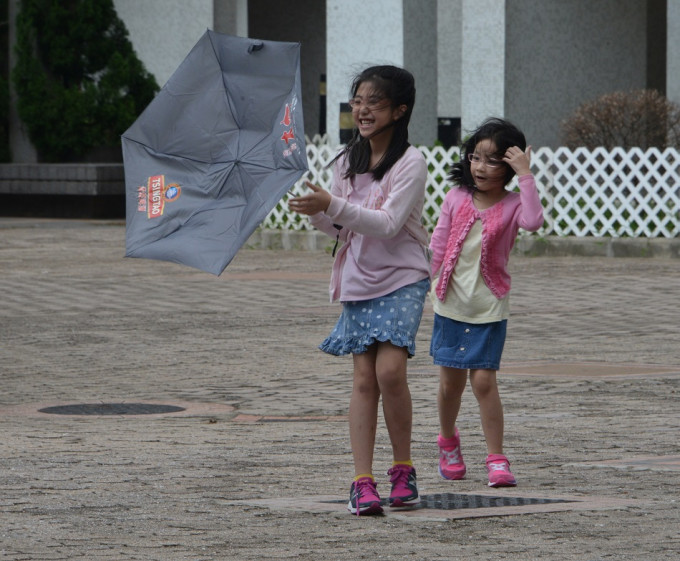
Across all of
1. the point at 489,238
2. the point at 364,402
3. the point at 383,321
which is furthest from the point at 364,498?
the point at 489,238

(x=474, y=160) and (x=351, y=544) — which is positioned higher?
(x=474, y=160)

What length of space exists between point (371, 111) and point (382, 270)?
1.88 ft

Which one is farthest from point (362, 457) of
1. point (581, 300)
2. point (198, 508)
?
point (581, 300)

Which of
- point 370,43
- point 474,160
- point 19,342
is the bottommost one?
point 19,342

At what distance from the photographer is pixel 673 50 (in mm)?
22906

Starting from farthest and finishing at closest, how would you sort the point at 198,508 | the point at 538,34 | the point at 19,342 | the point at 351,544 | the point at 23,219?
the point at 23,219 < the point at 538,34 < the point at 19,342 < the point at 198,508 < the point at 351,544

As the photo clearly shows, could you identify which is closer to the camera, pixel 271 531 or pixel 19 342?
pixel 271 531

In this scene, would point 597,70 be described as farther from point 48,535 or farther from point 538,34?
point 48,535

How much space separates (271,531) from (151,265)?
14277 millimetres

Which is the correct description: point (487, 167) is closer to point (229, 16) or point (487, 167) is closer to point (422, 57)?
point (422, 57)

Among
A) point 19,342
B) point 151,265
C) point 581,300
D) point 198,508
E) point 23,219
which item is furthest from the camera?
point 23,219

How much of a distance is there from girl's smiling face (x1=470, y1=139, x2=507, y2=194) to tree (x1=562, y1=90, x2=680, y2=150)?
584 inches

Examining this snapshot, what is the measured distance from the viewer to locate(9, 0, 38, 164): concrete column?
30625mm

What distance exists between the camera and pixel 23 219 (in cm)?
2952
